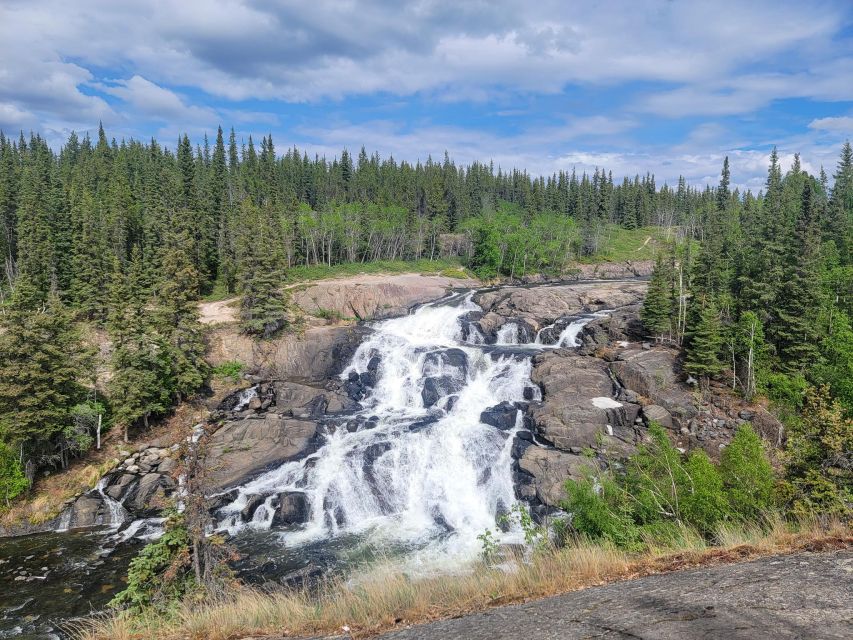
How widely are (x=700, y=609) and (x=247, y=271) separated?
1805 inches

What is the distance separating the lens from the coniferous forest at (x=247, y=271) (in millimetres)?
28281

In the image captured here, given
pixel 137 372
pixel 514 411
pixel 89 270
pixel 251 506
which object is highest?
pixel 89 270

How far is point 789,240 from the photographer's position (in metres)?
40.4

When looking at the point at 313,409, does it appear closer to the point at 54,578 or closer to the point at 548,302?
the point at 54,578

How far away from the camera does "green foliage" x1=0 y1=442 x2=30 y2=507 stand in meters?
25.0

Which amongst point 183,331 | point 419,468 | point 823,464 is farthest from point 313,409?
point 823,464

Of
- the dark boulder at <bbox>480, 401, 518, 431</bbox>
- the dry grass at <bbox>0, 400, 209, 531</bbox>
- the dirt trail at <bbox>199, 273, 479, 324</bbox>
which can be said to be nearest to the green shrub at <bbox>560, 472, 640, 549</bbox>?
the dark boulder at <bbox>480, 401, 518, 431</bbox>

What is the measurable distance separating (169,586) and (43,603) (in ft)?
39.9

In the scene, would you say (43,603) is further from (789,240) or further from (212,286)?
(789,240)

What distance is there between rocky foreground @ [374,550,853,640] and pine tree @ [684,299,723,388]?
101 feet

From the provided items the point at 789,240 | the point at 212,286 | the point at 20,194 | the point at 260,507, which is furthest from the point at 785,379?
the point at 20,194

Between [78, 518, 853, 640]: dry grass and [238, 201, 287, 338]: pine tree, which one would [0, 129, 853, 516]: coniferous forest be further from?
[78, 518, 853, 640]: dry grass

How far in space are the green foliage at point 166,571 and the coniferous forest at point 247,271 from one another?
17823 mm

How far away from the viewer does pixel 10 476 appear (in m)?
25.4
